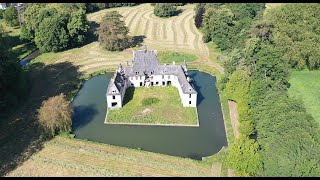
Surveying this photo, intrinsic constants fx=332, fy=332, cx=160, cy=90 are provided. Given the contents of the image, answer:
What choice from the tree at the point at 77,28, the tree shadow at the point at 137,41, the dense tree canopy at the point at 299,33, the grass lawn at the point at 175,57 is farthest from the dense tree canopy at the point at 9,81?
the dense tree canopy at the point at 299,33

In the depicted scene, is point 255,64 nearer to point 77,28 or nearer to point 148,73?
point 148,73

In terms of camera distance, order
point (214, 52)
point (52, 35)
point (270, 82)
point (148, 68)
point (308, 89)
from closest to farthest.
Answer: point (270, 82) → point (308, 89) → point (148, 68) → point (52, 35) → point (214, 52)

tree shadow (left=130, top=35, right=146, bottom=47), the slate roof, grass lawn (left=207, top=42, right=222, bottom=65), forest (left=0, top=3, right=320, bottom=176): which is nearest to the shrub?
the slate roof

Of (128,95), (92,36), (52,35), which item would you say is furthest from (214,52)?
(52,35)

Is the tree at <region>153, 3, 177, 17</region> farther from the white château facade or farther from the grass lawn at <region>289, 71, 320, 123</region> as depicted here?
the grass lawn at <region>289, 71, 320, 123</region>

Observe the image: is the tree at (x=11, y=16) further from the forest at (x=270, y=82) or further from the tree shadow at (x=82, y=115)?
the forest at (x=270, y=82)
